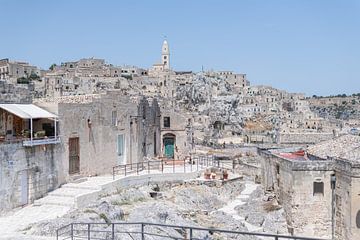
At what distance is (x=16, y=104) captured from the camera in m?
21.8

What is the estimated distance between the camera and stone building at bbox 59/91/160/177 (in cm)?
2391

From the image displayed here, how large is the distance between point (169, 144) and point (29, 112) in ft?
57.0

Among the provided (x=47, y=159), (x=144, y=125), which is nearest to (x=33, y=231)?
(x=47, y=159)

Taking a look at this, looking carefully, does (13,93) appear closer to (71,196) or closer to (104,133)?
(71,196)

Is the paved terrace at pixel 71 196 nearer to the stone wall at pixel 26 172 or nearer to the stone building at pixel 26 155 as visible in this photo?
the stone wall at pixel 26 172

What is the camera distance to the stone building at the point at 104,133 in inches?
941

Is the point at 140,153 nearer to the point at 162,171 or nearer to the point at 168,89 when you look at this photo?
the point at 162,171

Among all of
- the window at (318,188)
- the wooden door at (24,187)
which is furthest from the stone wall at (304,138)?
the wooden door at (24,187)

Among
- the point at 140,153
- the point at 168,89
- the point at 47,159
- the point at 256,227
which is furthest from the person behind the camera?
the point at 168,89

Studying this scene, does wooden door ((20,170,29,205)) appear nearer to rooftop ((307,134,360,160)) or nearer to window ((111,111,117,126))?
window ((111,111,117,126))

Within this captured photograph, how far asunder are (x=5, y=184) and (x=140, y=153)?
A: 13358mm

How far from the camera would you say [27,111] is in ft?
70.4

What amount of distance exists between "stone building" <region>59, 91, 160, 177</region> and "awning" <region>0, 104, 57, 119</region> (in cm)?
100

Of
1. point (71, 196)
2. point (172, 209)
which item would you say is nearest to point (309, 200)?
point (172, 209)
